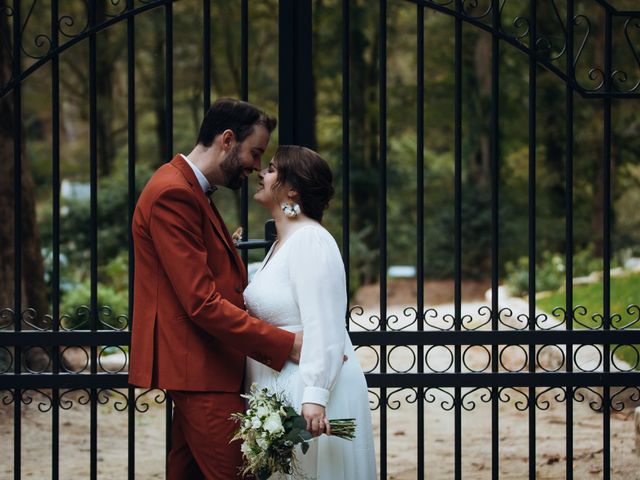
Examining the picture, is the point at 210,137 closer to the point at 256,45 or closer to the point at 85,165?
the point at 256,45

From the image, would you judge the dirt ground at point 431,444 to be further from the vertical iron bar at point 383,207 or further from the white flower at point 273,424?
the white flower at point 273,424

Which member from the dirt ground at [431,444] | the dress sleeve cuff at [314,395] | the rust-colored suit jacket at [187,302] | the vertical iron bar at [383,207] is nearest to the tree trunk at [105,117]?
the dirt ground at [431,444]

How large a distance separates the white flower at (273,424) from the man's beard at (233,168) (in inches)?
36.1

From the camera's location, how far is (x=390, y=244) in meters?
22.2

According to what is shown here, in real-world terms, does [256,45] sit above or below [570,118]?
above

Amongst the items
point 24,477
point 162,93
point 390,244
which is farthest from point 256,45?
point 24,477

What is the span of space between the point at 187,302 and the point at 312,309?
1.44 feet

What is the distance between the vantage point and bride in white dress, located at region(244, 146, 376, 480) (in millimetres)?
3475

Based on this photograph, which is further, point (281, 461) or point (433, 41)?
point (433, 41)

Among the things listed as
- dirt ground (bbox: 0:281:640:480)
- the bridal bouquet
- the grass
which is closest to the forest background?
the grass

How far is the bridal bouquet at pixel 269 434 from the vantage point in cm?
334

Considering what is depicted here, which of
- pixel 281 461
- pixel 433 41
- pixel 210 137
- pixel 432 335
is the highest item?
pixel 433 41

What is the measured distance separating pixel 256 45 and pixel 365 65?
244 centimetres

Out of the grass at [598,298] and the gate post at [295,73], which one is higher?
the gate post at [295,73]
